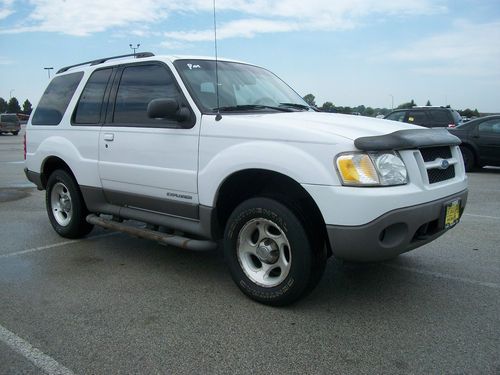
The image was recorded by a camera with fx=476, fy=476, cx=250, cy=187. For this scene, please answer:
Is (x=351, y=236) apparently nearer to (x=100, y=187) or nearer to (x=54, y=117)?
(x=100, y=187)

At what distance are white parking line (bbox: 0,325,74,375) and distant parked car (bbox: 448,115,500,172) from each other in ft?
39.5

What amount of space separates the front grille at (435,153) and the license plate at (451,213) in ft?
1.22

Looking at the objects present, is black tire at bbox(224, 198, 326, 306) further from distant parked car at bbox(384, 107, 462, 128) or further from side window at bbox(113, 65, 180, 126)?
distant parked car at bbox(384, 107, 462, 128)

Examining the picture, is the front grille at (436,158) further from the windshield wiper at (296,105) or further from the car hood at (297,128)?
the windshield wiper at (296,105)

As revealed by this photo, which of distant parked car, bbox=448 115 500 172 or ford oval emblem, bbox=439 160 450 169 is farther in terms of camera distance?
distant parked car, bbox=448 115 500 172

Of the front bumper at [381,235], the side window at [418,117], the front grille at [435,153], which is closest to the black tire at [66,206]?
the front bumper at [381,235]

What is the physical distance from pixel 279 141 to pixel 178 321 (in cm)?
148

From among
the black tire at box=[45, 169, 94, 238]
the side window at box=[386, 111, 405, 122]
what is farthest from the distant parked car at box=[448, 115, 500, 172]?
the black tire at box=[45, 169, 94, 238]

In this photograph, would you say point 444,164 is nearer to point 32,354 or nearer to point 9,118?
point 32,354

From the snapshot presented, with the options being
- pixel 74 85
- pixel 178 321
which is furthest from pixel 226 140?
pixel 74 85

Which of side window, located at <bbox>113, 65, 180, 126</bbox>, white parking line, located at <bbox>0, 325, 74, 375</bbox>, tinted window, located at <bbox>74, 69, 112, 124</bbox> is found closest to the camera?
white parking line, located at <bbox>0, 325, 74, 375</bbox>

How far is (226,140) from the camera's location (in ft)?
12.3

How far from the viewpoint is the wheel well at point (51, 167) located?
5578 mm

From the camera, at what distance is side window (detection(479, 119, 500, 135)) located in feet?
40.7
